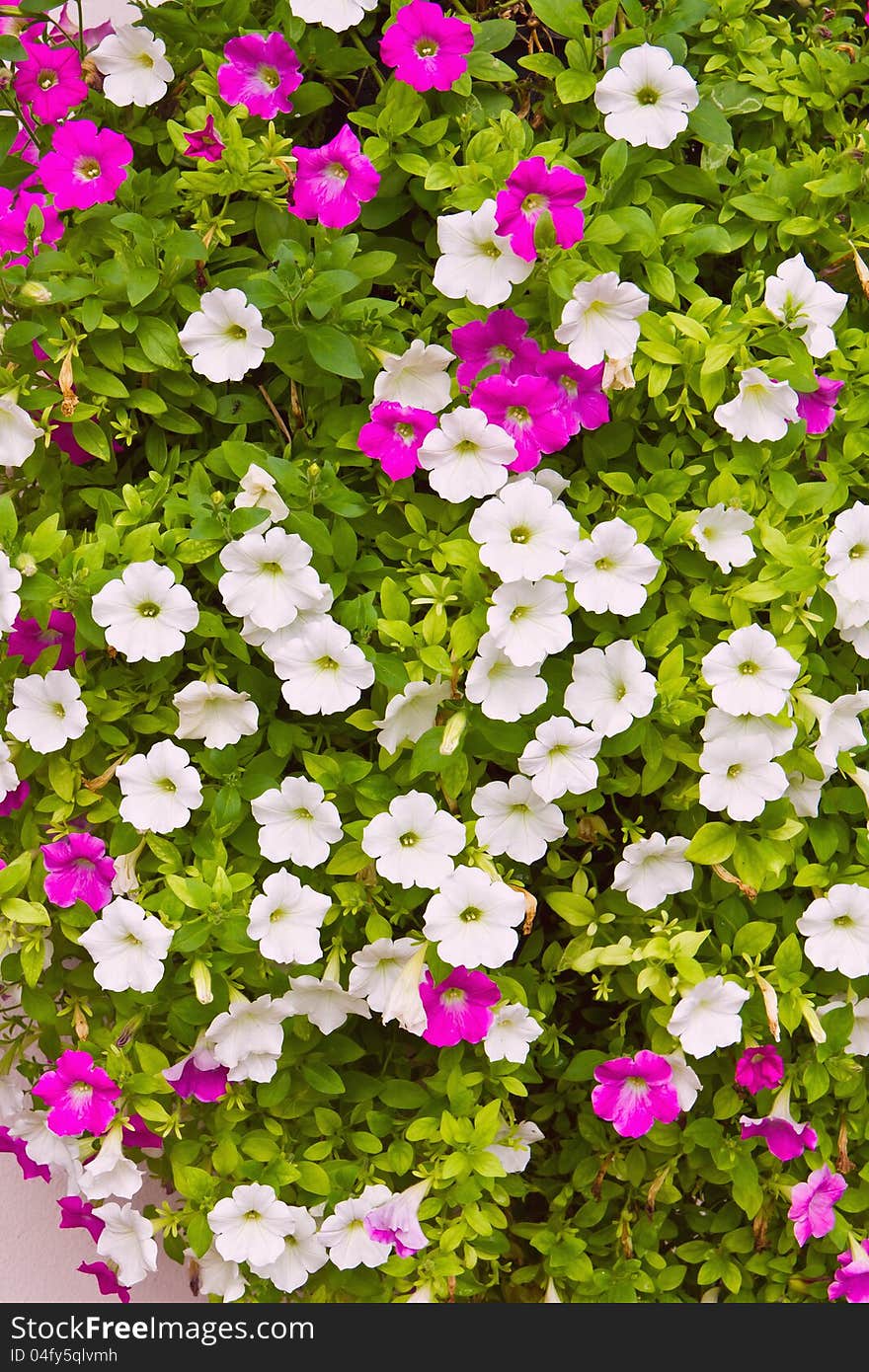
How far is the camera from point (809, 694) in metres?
1.29

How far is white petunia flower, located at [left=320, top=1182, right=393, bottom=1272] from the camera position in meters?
1.31

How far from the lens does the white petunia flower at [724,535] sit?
127 centimetres

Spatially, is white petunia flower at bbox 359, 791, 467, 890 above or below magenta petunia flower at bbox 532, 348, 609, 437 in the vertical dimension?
below

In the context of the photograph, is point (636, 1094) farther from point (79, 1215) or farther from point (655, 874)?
point (79, 1215)

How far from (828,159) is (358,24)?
529mm

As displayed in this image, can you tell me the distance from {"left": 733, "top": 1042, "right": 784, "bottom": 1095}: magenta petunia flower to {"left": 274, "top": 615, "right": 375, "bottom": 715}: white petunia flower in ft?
1.85

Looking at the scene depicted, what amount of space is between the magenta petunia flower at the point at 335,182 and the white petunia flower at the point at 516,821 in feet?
1.93

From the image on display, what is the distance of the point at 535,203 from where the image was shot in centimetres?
121

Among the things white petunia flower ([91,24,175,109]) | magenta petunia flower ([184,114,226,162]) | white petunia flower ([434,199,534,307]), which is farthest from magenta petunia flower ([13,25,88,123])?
white petunia flower ([434,199,534,307])

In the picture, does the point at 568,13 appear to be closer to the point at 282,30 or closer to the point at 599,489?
the point at 282,30

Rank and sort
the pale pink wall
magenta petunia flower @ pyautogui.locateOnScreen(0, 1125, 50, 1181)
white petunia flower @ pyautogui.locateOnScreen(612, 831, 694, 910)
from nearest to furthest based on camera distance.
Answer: white petunia flower @ pyautogui.locateOnScreen(612, 831, 694, 910) < magenta petunia flower @ pyautogui.locateOnScreen(0, 1125, 50, 1181) < the pale pink wall

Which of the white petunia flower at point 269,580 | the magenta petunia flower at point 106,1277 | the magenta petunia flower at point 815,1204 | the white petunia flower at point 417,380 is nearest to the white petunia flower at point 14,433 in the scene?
the white petunia flower at point 269,580

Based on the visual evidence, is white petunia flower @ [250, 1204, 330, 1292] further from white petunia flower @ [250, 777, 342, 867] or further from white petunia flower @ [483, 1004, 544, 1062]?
white petunia flower @ [250, 777, 342, 867]
